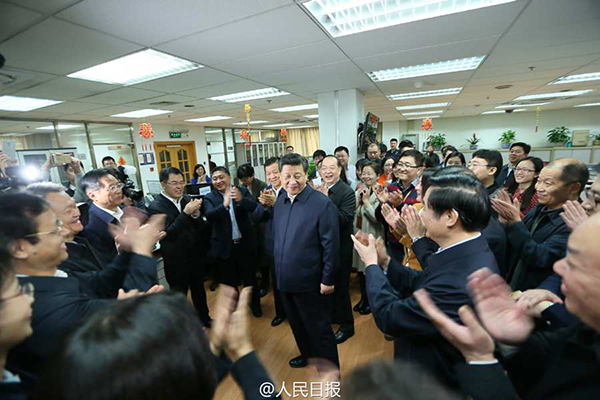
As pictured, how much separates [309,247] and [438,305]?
3.01 ft

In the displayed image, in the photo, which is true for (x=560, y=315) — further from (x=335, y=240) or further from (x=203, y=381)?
(x=203, y=381)

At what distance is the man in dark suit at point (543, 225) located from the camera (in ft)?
4.61

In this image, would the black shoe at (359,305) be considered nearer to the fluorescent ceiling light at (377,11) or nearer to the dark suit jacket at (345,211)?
the dark suit jacket at (345,211)

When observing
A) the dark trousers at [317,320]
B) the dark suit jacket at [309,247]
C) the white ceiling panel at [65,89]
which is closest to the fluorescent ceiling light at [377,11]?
the dark suit jacket at [309,247]

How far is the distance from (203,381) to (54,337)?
60 centimetres

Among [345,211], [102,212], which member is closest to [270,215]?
[345,211]

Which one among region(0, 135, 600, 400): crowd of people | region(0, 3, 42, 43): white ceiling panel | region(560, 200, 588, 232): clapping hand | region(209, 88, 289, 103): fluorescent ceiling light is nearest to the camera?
region(0, 135, 600, 400): crowd of people

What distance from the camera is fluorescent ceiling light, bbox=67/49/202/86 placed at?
101 inches

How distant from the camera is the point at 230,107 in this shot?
5.74 metres

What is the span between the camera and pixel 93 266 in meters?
1.36

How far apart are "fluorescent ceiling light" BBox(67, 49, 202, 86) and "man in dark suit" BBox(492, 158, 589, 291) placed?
10.3ft

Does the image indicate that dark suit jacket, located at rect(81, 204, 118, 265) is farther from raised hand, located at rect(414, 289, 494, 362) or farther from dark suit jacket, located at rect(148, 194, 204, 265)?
raised hand, located at rect(414, 289, 494, 362)

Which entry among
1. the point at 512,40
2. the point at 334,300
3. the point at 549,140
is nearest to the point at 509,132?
the point at 549,140

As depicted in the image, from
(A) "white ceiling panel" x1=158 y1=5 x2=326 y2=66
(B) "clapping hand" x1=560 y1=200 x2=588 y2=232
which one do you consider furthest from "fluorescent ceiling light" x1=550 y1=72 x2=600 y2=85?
(A) "white ceiling panel" x1=158 y1=5 x2=326 y2=66
